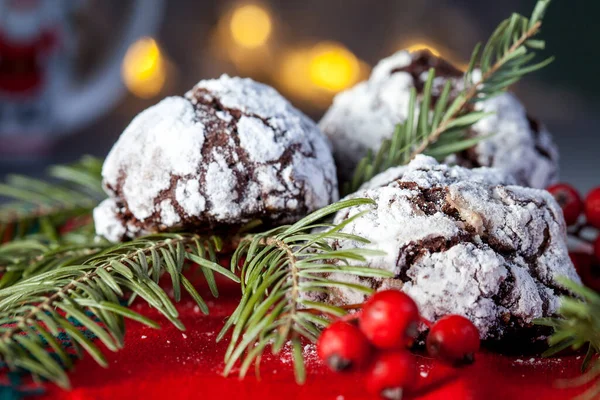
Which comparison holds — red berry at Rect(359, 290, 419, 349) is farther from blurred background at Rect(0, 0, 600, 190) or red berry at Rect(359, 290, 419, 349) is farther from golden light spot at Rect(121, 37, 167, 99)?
golden light spot at Rect(121, 37, 167, 99)

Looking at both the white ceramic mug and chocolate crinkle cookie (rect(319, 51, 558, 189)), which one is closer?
chocolate crinkle cookie (rect(319, 51, 558, 189))

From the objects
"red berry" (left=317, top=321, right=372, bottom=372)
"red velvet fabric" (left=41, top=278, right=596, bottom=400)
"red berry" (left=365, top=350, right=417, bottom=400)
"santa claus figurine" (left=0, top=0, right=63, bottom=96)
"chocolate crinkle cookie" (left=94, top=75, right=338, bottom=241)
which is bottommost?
"red velvet fabric" (left=41, top=278, right=596, bottom=400)

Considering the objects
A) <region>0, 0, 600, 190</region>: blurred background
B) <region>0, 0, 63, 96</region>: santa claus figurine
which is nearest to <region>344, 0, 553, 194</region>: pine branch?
<region>0, 0, 600, 190</region>: blurred background

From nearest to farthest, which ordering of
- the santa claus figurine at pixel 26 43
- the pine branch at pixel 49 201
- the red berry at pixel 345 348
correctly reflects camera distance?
1. the red berry at pixel 345 348
2. the pine branch at pixel 49 201
3. the santa claus figurine at pixel 26 43

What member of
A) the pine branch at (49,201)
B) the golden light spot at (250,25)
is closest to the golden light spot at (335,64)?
the golden light spot at (250,25)

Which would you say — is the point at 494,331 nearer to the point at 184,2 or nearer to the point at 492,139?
the point at 492,139

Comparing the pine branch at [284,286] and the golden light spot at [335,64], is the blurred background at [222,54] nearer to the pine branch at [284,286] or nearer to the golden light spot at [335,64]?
the golden light spot at [335,64]
